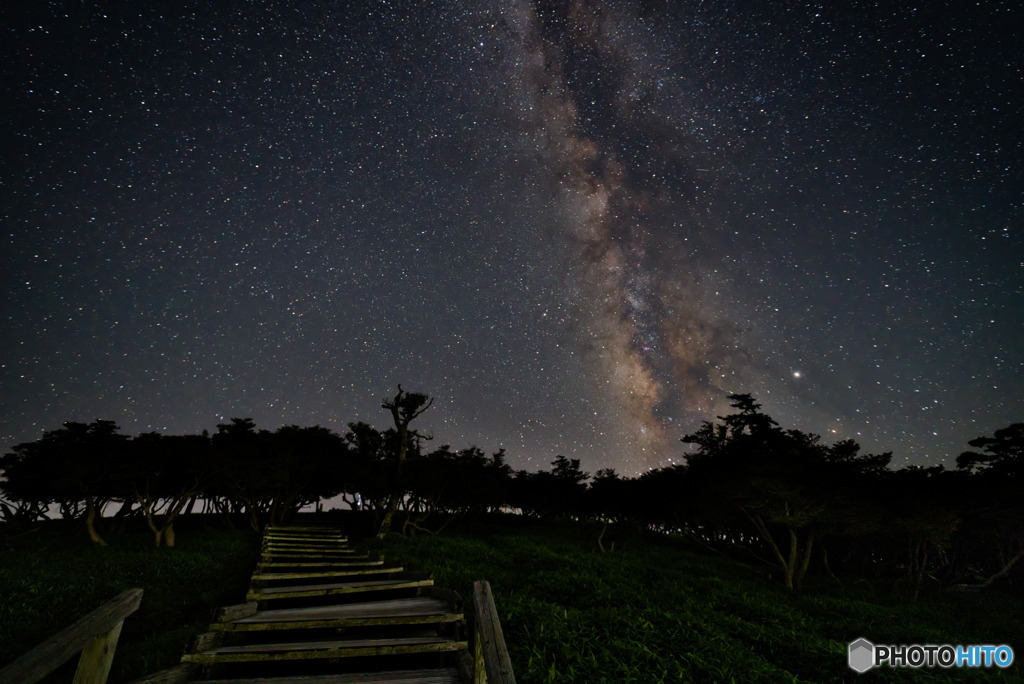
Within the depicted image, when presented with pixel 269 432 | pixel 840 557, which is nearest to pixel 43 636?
pixel 269 432

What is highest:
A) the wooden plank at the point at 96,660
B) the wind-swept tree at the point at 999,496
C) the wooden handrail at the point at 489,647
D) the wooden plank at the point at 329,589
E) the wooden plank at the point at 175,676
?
the wind-swept tree at the point at 999,496

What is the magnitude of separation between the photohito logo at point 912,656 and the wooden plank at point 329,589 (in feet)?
27.7

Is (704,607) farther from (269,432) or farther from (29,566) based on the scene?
(269,432)

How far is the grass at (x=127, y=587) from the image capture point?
25.0 feet

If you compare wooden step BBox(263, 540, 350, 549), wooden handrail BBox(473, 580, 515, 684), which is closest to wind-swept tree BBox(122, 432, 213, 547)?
wooden step BBox(263, 540, 350, 549)

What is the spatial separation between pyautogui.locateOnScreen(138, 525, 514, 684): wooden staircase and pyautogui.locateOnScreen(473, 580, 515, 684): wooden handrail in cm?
3

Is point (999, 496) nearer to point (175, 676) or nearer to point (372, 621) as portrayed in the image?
point (372, 621)

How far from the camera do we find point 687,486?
26.6 metres

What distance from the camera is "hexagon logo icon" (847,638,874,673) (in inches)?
321

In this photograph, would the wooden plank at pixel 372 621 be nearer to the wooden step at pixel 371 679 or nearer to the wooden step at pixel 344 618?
the wooden step at pixel 344 618

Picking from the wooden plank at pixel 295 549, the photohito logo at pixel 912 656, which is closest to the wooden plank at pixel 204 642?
the wooden plank at pixel 295 549

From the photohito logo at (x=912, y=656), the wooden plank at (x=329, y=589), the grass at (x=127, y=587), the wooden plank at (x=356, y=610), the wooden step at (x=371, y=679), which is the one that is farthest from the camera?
the photohito logo at (x=912, y=656)

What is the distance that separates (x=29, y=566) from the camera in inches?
512

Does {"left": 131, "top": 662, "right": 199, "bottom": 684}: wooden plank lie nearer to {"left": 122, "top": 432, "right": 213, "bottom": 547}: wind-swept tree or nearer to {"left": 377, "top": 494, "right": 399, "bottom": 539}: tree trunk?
{"left": 122, "top": 432, "right": 213, "bottom": 547}: wind-swept tree
